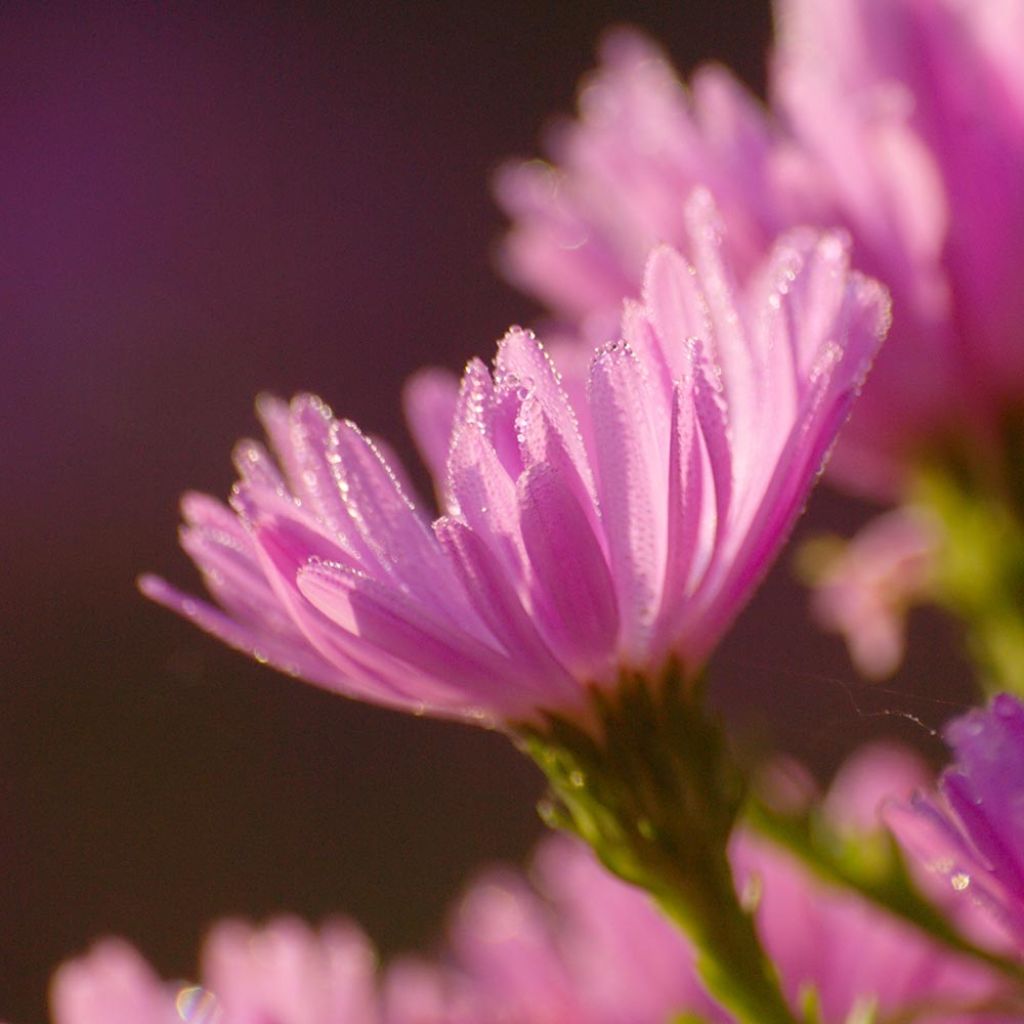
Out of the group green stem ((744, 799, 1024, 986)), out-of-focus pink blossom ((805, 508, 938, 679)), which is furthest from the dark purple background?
green stem ((744, 799, 1024, 986))

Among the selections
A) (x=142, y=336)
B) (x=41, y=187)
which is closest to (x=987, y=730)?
(x=142, y=336)

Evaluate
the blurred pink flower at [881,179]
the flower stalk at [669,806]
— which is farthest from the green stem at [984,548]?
the flower stalk at [669,806]

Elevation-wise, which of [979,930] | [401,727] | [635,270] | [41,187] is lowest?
[979,930]

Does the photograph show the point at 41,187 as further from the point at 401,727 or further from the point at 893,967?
the point at 893,967

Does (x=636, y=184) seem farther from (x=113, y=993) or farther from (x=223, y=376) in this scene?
(x=223, y=376)

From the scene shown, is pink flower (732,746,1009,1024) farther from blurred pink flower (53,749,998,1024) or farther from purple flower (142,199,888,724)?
purple flower (142,199,888,724)

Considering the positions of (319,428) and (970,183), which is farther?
(970,183)

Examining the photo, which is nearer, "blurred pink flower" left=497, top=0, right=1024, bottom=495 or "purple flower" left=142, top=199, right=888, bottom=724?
"purple flower" left=142, top=199, right=888, bottom=724

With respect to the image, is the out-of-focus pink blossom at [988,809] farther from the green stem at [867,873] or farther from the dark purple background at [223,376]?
the dark purple background at [223,376]
